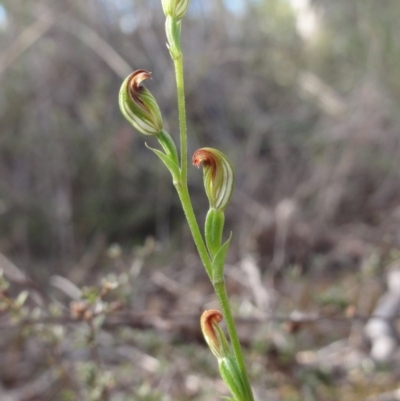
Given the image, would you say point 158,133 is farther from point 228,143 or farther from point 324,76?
point 324,76

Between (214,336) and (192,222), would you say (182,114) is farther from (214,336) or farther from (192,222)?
(214,336)

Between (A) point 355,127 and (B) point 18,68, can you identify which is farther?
(B) point 18,68

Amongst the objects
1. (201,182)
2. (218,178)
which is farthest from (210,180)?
(201,182)

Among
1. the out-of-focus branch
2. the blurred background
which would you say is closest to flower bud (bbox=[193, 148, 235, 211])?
the blurred background

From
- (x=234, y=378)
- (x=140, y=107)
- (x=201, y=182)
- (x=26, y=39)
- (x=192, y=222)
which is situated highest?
(x=26, y=39)

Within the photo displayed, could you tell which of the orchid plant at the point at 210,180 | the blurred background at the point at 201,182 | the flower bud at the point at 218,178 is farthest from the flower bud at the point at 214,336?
the blurred background at the point at 201,182

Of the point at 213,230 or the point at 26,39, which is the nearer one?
the point at 213,230

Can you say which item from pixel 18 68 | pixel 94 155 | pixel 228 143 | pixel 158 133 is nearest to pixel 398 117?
pixel 228 143
